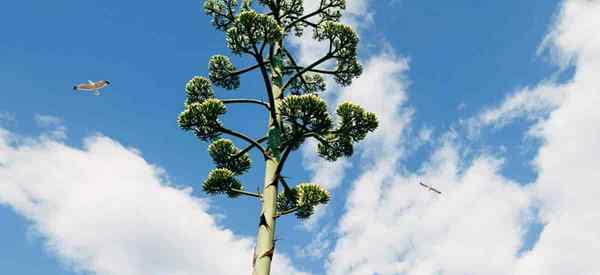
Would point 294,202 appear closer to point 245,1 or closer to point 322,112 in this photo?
point 322,112

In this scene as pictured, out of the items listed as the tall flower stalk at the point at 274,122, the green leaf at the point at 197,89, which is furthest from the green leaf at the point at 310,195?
the green leaf at the point at 197,89

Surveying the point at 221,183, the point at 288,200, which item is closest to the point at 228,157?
the point at 221,183

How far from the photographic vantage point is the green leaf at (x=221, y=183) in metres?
11.1

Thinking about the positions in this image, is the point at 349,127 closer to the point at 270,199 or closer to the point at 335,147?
the point at 335,147

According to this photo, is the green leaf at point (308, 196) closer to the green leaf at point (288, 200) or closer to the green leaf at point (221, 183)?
the green leaf at point (288, 200)

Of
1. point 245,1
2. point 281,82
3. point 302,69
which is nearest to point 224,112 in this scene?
point 281,82

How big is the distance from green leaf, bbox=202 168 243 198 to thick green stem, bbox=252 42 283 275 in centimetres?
164

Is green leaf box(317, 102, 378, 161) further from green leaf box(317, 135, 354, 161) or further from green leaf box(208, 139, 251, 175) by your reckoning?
green leaf box(208, 139, 251, 175)

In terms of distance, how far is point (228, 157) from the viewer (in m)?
11.8

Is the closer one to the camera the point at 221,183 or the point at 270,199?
the point at 270,199

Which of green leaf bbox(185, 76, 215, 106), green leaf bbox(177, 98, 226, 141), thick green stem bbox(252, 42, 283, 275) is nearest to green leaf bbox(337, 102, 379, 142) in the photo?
thick green stem bbox(252, 42, 283, 275)

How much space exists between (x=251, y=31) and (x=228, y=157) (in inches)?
129

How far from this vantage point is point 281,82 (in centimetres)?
1185

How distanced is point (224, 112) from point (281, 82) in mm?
1937
